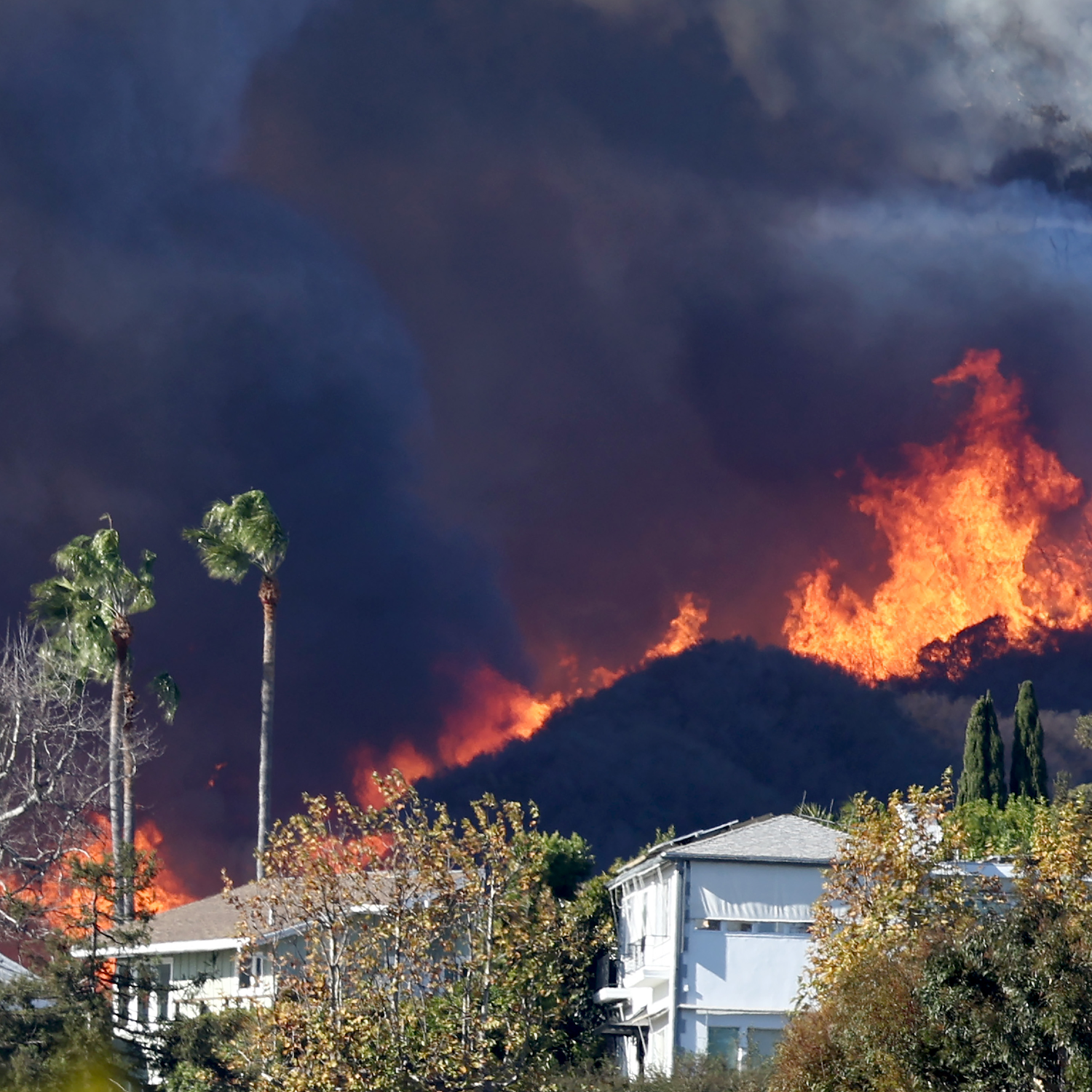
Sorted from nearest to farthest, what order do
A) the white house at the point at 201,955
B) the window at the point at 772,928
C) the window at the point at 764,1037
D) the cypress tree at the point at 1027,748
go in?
the window at the point at 764,1037
the window at the point at 772,928
the white house at the point at 201,955
the cypress tree at the point at 1027,748

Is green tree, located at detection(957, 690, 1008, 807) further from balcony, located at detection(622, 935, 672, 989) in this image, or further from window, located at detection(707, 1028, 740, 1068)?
window, located at detection(707, 1028, 740, 1068)

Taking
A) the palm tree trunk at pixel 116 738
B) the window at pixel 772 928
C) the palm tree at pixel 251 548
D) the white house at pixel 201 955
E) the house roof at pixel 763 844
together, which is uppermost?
the palm tree at pixel 251 548

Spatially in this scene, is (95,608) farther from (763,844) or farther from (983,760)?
(983,760)

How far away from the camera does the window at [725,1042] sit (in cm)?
4284

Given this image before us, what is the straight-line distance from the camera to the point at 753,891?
44.6m

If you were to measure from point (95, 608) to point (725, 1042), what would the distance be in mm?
34308

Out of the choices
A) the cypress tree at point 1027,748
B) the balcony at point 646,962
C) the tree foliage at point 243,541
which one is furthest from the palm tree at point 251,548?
the cypress tree at point 1027,748

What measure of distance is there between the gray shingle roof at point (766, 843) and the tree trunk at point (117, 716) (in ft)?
75.3

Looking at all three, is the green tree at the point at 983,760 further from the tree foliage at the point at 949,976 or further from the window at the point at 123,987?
the window at the point at 123,987

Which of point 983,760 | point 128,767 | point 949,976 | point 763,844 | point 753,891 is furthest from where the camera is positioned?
point 983,760

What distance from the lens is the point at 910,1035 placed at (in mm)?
22391

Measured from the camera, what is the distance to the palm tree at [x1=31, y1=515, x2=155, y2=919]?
63062 millimetres

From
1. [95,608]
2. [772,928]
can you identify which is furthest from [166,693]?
[772,928]

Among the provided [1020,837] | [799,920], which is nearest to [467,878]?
[799,920]
